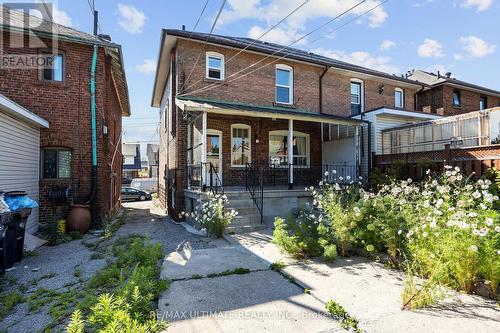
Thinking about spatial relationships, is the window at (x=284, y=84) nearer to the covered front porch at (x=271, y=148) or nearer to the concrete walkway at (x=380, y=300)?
the covered front porch at (x=271, y=148)

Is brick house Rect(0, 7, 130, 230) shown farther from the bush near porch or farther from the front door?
the bush near porch

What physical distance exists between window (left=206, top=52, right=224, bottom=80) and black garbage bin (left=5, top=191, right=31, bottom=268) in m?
7.85

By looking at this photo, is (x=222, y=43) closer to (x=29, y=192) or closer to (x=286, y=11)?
(x=286, y=11)

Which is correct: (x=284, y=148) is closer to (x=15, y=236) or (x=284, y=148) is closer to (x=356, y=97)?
(x=356, y=97)

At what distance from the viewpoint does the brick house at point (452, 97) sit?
59.9 feet

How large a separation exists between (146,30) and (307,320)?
10603mm

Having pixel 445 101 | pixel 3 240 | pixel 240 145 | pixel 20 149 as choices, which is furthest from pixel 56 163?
pixel 445 101

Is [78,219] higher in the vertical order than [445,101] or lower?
lower

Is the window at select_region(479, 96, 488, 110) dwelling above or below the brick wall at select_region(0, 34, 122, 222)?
above

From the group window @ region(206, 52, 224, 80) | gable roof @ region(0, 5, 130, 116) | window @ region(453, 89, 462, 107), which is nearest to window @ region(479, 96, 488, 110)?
window @ region(453, 89, 462, 107)

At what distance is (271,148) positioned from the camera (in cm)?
1268

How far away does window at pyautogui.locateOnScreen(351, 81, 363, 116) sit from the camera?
15.0 meters

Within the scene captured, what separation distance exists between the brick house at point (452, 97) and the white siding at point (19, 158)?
19492 millimetres

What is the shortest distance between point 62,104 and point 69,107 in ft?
0.69
